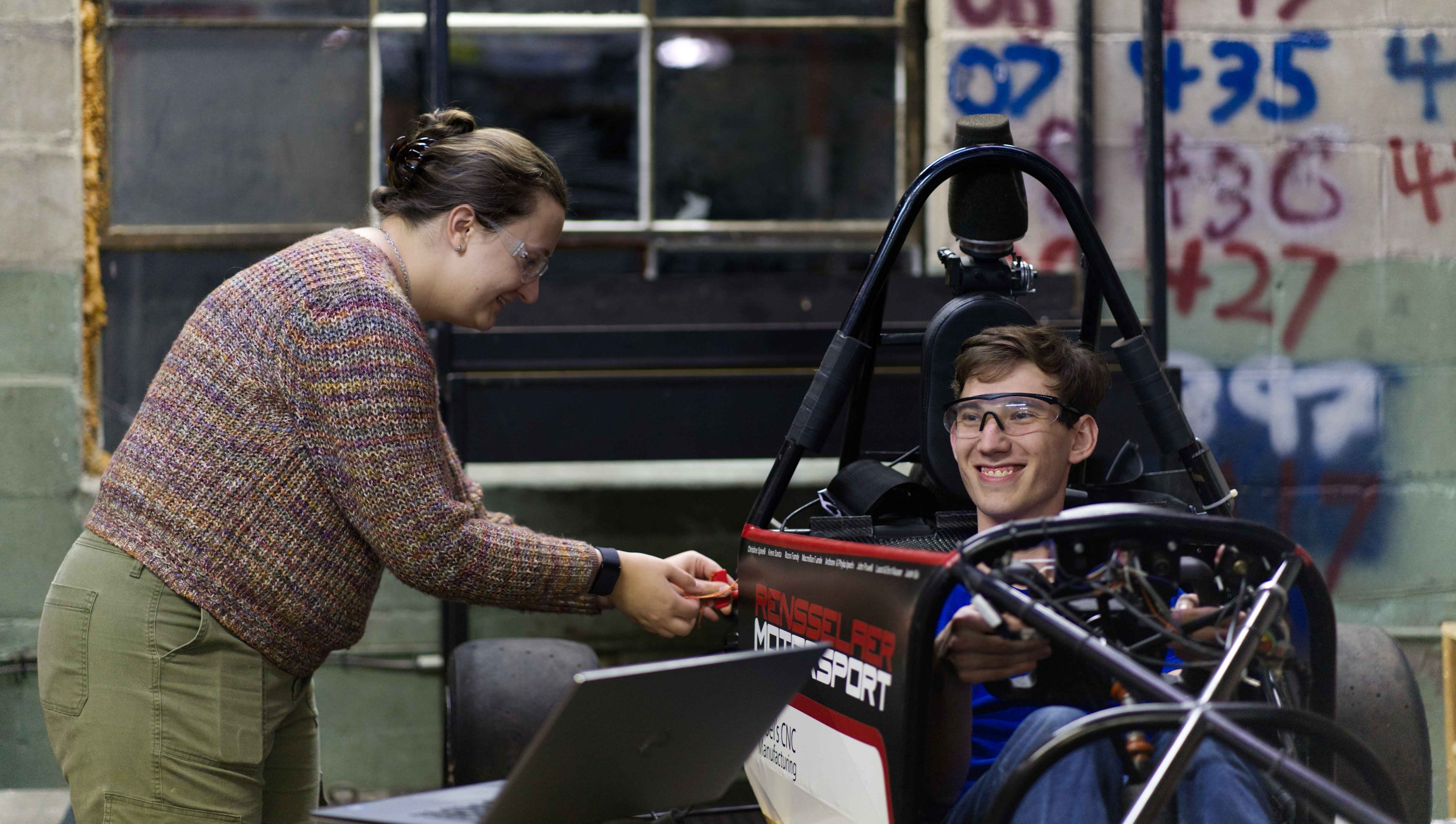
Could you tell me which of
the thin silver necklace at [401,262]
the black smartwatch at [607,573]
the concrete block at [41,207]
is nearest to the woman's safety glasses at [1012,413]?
the black smartwatch at [607,573]

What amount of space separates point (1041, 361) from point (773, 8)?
2.26 m

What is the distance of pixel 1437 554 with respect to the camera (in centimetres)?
410

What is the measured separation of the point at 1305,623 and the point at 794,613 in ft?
2.52

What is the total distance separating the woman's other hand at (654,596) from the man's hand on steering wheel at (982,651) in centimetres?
55

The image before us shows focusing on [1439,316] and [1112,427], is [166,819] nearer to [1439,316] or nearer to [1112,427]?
[1112,427]

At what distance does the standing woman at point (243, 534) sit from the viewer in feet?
5.90

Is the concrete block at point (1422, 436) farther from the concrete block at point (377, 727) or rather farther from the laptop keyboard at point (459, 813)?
the laptop keyboard at point (459, 813)

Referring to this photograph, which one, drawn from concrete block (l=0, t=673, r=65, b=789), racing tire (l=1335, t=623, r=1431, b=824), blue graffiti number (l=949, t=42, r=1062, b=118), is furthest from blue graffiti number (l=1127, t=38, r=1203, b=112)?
concrete block (l=0, t=673, r=65, b=789)

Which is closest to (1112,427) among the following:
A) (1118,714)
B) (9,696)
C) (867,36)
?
(867,36)

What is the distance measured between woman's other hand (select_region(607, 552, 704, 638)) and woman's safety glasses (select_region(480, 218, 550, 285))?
48cm

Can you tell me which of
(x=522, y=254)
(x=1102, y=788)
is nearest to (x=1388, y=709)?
(x=1102, y=788)

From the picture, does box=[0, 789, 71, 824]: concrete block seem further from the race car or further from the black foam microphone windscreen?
the black foam microphone windscreen

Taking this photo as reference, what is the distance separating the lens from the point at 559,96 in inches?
155

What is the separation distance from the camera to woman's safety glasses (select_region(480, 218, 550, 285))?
6.49 ft
